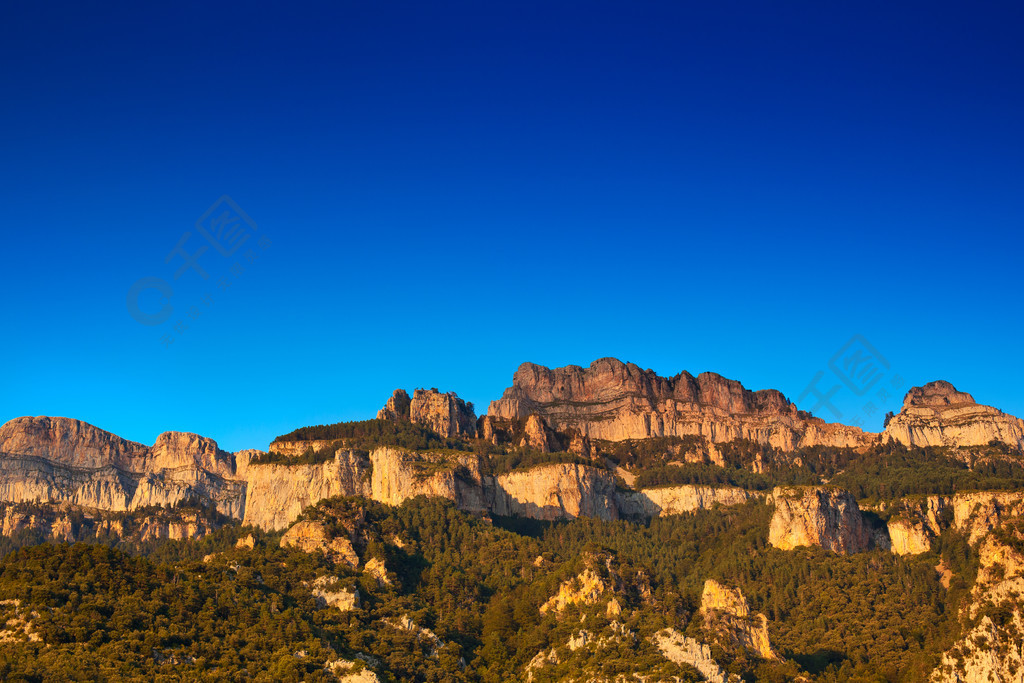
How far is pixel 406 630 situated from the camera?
11450 centimetres

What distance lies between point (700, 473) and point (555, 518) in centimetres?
3771

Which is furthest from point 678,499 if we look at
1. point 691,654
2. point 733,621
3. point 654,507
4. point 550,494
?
point 691,654

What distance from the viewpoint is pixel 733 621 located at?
385 feet

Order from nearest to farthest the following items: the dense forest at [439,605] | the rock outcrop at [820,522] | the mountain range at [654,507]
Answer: the dense forest at [439,605] → the mountain range at [654,507] → the rock outcrop at [820,522]

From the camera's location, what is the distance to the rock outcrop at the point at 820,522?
484 feet

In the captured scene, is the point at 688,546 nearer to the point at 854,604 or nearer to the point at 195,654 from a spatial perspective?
the point at 854,604

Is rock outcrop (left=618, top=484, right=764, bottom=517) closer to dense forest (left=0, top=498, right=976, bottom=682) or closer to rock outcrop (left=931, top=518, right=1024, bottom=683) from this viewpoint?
dense forest (left=0, top=498, right=976, bottom=682)

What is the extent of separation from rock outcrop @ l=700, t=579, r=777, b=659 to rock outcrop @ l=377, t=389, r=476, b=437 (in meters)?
77.3

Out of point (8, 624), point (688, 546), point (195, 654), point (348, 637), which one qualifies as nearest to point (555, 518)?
point (688, 546)

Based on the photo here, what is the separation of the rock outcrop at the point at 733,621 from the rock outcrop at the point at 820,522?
1131 inches

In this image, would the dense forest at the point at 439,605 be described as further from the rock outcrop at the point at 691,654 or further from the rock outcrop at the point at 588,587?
the rock outcrop at the point at 691,654

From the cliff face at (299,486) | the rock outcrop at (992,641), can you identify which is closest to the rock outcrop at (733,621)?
the rock outcrop at (992,641)

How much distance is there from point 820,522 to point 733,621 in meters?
36.2

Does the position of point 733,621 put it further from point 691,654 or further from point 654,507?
point 654,507
